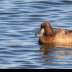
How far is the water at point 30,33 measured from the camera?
29.4 feet

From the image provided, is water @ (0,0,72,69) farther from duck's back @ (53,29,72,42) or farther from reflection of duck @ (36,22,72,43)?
duck's back @ (53,29,72,42)

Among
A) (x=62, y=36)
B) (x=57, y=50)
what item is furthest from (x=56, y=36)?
(x=57, y=50)

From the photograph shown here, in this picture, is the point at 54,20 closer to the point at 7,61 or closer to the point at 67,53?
the point at 67,53

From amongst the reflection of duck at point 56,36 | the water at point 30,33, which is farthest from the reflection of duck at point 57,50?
the reflection of duck at point 56,36

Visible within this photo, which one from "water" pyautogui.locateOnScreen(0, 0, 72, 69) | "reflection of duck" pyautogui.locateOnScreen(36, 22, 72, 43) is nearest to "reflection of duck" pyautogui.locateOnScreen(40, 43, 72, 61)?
"water" pyautogui.locateOnScreen(0, 0, 72, 69)

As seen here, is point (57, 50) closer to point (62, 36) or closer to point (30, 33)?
point (62, 36)

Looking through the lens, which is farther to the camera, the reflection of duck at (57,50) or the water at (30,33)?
the reflection of duck at (57,50)

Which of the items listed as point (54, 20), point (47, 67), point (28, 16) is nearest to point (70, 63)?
point (47, 67)

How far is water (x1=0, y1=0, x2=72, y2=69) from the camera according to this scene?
8.97m

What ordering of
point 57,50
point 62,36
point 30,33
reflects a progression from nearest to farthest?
point 57,50, point 62,36, point 30,33

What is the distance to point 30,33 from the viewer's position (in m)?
12.7

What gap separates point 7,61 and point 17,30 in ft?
13.3

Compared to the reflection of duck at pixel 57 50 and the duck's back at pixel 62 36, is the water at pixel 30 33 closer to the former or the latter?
the reflection of duck at pixel 57 50

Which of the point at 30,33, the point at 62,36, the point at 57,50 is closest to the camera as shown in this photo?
the point at 57,50
